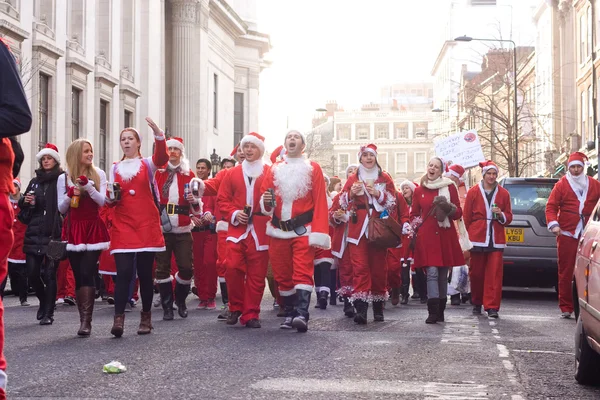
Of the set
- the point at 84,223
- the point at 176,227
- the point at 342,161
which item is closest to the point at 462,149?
the point at 176,227

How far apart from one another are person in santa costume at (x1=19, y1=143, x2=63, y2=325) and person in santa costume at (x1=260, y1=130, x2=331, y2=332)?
81.4 inches

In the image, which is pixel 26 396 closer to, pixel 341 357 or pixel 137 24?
pixel 341 357

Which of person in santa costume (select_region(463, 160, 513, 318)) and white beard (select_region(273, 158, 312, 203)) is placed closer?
white beard (select_region(273, 158, 312, 203))

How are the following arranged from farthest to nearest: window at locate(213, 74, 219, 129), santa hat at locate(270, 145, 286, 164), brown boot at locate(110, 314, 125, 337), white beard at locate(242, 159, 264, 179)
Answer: window at locate(213, 74, 219, 129), santa hat at locate(270, 145, 286, 164), white beard at locate(242, 159, 264, 179), brown boot at locate(110, 314, 125, 337)

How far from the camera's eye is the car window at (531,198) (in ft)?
56.7

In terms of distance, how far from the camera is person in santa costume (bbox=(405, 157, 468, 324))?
1242 centimetres

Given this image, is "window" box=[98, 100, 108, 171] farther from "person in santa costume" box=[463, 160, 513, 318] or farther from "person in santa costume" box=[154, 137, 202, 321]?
"person in santa costume" box=[154, 137, 202, 321]

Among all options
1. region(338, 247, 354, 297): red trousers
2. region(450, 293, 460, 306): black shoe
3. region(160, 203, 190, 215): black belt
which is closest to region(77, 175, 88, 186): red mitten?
region(160, 203, 190, 215): black belt

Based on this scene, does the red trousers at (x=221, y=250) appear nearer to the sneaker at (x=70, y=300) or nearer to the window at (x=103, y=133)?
the sneaker at (x=70, y=300)

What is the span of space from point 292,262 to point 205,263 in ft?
12.1

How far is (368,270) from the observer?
12.0 meters

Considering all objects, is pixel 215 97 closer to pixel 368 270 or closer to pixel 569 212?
pixel 569 212

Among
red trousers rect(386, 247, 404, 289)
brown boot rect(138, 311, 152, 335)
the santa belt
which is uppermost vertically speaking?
the santa belt

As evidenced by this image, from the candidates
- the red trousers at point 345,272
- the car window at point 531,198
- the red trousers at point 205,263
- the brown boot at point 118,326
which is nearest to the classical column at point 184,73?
the car window at point 531,198
